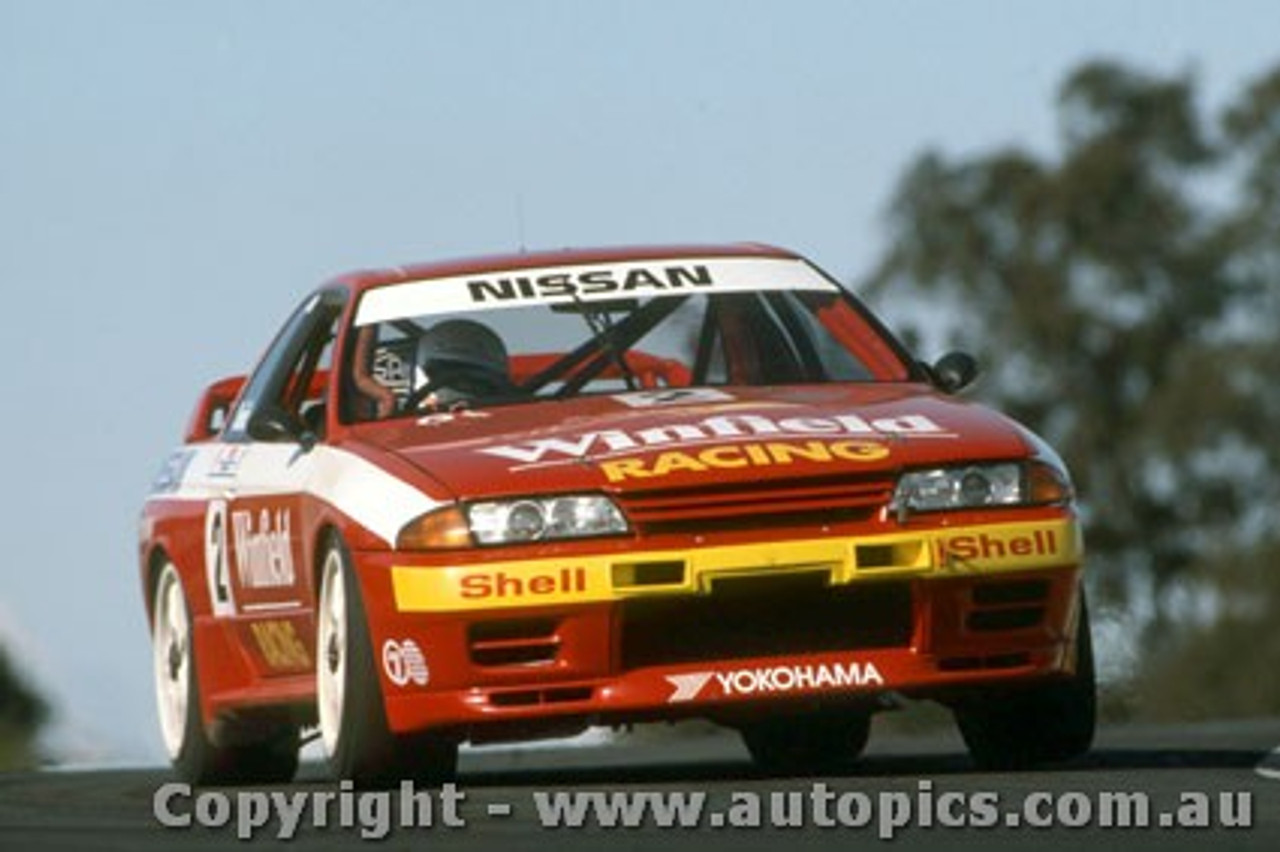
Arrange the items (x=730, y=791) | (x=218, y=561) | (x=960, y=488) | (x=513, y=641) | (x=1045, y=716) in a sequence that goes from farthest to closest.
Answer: (x=218, y=561), (x=1045, y=716), (x=960, y=488), (x=513, y=641), (x=730, y=791)

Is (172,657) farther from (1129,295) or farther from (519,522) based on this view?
(1129,295)

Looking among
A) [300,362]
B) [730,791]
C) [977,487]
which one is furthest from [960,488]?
[300,362]

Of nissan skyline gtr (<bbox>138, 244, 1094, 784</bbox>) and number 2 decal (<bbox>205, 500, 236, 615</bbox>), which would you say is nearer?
nissan skyline gtr (<bbox>138, 244, 1094, 784</bbox>)

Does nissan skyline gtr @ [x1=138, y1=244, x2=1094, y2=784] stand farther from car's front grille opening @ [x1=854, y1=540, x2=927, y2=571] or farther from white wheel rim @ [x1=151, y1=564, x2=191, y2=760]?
white wheel rim @ [x1=151, y1=564, x2=191, y2=760]

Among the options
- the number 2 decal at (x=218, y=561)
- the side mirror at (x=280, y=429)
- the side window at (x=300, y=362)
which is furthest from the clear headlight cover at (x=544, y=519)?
the side window at (x=300, y=362)

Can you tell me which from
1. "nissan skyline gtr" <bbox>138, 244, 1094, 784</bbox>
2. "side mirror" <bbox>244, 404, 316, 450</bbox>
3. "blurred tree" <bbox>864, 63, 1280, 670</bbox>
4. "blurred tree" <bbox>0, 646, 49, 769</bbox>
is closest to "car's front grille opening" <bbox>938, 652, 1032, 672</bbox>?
"nissan skyline gtr" <bbox>138, 244, 1094, 784</bbox>

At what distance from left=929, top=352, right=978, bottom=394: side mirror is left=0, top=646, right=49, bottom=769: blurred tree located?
21.3 feet

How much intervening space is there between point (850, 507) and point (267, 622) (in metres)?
2.15

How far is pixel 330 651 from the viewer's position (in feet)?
40.1

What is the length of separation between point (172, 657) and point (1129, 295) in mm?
53179

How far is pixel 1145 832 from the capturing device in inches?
379

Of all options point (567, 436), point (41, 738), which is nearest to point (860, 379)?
point (567, 436)

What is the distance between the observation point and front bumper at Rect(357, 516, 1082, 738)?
37.6 feet

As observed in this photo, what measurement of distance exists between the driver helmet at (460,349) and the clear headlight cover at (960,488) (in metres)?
1.68
